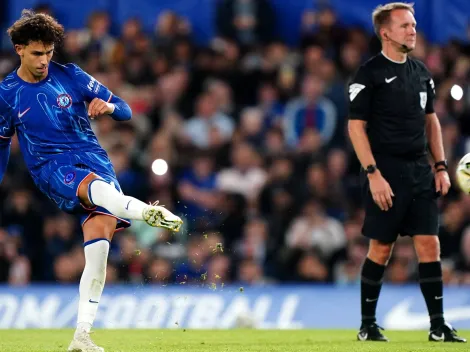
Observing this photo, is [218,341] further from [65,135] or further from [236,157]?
[236,157]

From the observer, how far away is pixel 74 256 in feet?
45.4

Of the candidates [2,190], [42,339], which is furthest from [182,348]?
[2,190]

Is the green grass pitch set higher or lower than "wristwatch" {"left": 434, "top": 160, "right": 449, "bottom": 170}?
lower

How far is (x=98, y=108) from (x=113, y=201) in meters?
0.66

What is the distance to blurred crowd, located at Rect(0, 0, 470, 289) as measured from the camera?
1352 cm

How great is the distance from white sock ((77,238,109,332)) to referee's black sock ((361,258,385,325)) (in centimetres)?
244

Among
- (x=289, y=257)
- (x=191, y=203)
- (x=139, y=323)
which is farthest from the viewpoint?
(x=191, y=203)

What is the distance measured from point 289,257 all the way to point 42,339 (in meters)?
4.95

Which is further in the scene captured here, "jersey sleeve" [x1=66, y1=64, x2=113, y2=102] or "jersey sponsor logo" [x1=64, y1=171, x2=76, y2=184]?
"jersey sleeve" [x1=66, y1=64, x2=113, y2=102]

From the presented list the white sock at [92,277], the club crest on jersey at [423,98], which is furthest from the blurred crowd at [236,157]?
the white sock at [92,277]

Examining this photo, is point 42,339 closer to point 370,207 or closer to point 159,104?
point 370,207

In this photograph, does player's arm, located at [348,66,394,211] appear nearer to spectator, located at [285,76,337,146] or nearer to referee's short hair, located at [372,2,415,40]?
referee's short hair, located at [372,2,415,40]

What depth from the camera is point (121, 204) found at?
7.41 metres

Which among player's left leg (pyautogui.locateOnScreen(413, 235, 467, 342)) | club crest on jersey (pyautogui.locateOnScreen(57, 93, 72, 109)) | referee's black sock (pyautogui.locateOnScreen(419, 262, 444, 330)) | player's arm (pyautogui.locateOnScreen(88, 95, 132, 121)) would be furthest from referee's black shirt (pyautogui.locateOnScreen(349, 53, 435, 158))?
club crest on jersey (pyautogui.locateOnScreen(57, 93, 72, 109))
